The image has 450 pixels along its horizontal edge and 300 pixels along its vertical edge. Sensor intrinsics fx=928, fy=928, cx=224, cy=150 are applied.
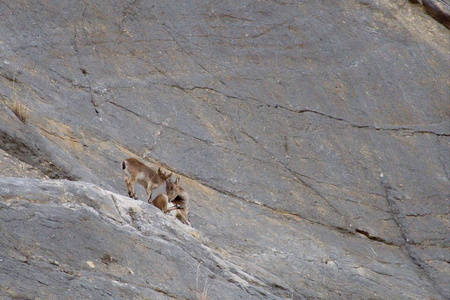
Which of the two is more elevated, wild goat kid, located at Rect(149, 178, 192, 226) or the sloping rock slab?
the sloping rock slab

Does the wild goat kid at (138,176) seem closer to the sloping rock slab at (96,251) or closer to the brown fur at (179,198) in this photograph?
the brown fur at (179,198)

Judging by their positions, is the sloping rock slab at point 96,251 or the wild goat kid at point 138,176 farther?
the wild goat kid at point 138,176

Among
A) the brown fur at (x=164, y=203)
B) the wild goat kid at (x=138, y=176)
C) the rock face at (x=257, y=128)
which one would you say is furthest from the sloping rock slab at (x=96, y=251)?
the wild goat kid at (x=138, y=176)

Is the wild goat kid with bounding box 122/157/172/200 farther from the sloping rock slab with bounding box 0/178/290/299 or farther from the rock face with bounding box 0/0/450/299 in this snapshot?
the sloping rock slab with bounding box 0/178/290/299

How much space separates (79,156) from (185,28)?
4457mm

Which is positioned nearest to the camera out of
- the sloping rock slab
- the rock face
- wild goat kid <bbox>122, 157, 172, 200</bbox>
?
the sloping rock slab

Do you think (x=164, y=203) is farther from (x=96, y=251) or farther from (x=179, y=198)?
(x=96, y=251)

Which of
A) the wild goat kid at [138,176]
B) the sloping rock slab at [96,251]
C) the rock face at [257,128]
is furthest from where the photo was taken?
the wild goat kid at [138,176]

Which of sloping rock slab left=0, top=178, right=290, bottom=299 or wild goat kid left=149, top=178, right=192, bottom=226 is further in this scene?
wild goat kid left=149, top=178, right=192, bottom=226

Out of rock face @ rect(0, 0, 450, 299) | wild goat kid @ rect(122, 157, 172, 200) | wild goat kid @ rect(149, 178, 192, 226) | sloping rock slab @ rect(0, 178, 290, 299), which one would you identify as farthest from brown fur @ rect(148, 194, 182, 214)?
sloping rock slab @ rect(0, 178, 290, 299)

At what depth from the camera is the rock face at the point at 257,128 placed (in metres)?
14.0

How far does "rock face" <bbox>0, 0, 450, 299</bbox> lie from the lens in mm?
13969

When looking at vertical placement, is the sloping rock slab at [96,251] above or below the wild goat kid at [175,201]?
above

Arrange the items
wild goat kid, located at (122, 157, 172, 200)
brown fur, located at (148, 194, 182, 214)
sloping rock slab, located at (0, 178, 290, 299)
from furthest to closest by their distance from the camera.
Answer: wild goat kid, located at (122, 157, 172, 200), brown fur, located at (148, 194, 182, 214), sloping rock slab, located at (0, 178, 290, 299)
